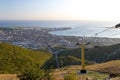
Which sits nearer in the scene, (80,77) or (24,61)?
(80,77)

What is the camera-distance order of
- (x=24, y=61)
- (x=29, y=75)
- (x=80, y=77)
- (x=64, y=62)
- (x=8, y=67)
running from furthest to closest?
(x=24, y=61) → (x=64, y=62) → (x=8, y=67) → (x=80, y=77) → (x=29, y=75)

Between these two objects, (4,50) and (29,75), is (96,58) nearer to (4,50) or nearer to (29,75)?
(4,50)

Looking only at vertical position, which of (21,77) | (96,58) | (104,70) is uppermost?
(21,77)

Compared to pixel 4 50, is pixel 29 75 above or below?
above

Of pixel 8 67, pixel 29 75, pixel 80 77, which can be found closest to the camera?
pixel 29 75

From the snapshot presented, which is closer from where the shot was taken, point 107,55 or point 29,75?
point 29,75

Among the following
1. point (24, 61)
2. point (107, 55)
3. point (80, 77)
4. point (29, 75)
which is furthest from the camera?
point (107, 55)

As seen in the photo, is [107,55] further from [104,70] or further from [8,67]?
[104,70]

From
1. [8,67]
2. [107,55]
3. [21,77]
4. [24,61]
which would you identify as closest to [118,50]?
[107,55]

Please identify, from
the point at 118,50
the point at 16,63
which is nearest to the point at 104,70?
the point at 16,63
